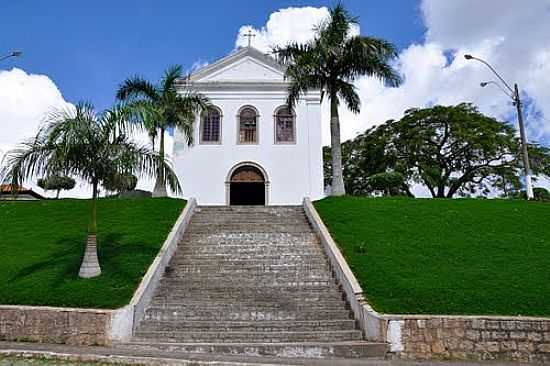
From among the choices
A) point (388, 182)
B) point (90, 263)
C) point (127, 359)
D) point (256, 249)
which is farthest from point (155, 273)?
point (388, 182)

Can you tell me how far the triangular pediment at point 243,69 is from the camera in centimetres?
2128

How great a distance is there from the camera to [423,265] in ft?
28.7

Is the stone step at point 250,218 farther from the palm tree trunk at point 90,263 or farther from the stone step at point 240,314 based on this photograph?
the stone step at point 240,314

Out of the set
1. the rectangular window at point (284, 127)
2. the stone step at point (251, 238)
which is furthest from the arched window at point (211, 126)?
the stone step at point (251, 238)

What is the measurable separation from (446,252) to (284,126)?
1247 cm

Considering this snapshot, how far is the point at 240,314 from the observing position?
7730 millimetres

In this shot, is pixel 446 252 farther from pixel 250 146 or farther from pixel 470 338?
pixel 250 146

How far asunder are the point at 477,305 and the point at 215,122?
1572 centimetres

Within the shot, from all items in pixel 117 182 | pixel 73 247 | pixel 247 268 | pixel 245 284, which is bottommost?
pixel 245 284

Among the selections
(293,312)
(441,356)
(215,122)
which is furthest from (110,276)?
(215,122)

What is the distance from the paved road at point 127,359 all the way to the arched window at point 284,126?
14.9 m

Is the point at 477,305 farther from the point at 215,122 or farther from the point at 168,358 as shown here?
the point at 215,122

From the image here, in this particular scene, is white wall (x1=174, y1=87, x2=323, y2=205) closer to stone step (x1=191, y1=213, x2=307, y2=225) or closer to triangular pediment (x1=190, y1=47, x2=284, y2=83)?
triangular pediment (x1=190, y1=47, x2=284, y2=83)

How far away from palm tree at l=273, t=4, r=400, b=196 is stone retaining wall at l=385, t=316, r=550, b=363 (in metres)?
9.13
